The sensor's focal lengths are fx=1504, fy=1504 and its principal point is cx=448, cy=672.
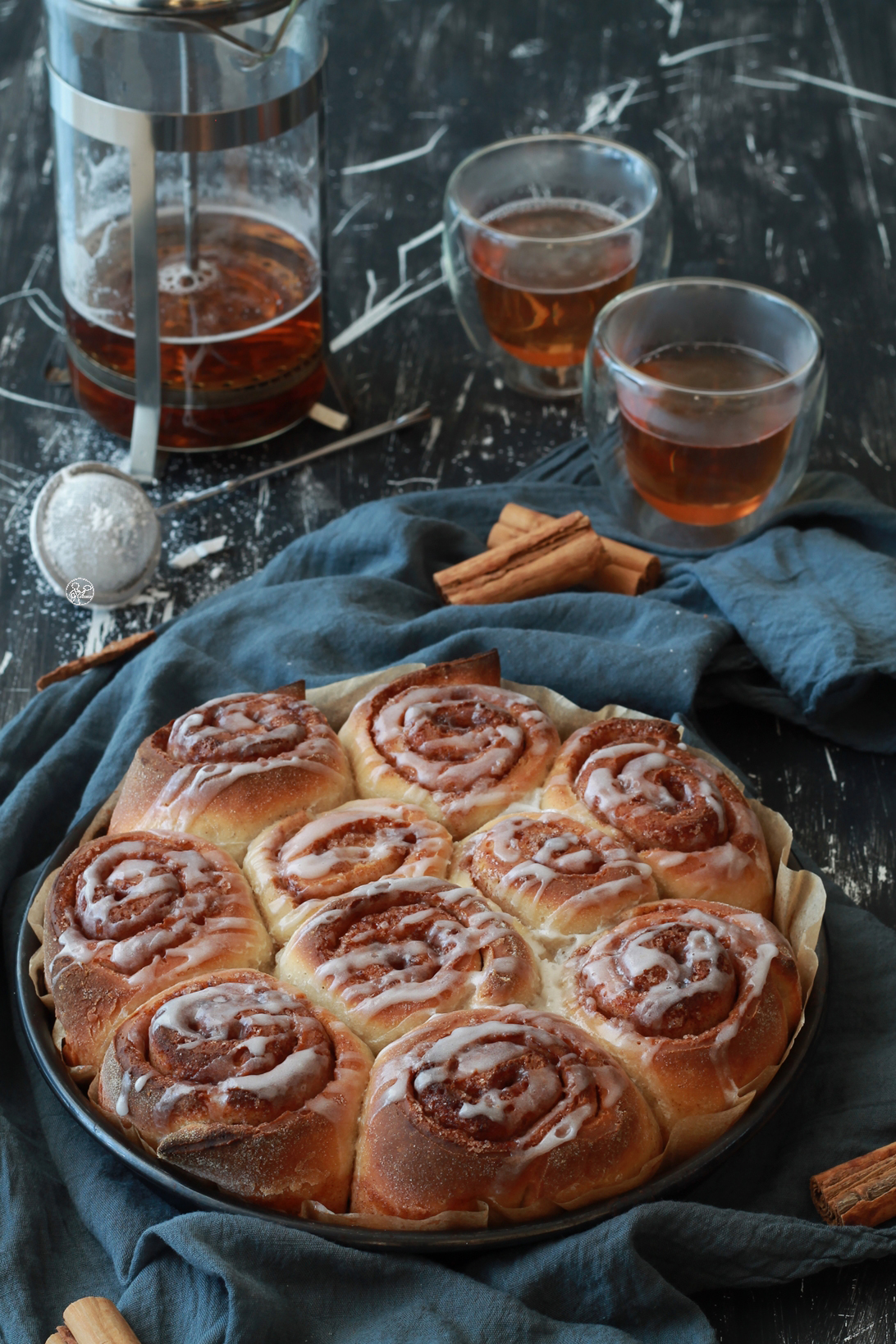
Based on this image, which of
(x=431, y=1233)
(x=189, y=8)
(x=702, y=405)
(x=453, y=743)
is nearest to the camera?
→ (x=431, y=1233)

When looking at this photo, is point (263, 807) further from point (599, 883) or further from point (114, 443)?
point (114, 443)

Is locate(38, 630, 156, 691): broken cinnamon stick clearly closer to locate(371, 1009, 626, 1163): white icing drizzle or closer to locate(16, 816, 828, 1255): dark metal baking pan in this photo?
locate(16, 816, 828, 1255): dark metal baking pan

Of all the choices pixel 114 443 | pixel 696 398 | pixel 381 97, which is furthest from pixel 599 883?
pixel 381 97

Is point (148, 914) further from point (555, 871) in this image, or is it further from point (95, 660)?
point (95, 660)

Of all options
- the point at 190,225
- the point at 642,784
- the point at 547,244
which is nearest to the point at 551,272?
the point at 547,244

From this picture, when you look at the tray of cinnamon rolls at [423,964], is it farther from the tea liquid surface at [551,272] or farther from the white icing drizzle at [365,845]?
the tea liquid surface at [551,272]

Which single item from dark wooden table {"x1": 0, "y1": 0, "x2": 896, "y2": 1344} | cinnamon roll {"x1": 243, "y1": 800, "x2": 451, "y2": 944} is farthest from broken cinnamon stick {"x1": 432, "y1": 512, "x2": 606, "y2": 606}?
cinnamon roll {"x1": 243, "y1": 800, "x2": 451, "y2": 944}
